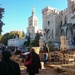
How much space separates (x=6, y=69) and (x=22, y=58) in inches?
610

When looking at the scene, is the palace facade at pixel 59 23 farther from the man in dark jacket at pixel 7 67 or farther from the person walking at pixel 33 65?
the man in dark jacket at pixel 7 67

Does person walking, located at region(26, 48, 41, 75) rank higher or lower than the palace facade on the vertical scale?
lower

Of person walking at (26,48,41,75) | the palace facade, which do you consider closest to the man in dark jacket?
person walking at (26,48,41,75)

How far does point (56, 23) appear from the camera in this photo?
212 ft

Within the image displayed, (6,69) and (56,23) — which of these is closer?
(6,69)

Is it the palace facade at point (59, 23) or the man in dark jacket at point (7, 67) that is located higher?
the palace facade at point (59, 23)

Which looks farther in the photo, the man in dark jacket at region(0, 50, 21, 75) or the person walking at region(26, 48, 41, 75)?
the person walking at region(26, 48, 41, 75)

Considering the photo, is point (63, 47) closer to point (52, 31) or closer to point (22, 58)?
point (22, 58)

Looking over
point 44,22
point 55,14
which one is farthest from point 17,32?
point 55,14

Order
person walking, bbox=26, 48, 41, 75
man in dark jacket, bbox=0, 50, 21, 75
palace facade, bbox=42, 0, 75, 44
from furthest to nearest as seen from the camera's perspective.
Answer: palace facade, bbox=42, 0, 75, 44, person walking, bbox=26, 48, 41, 75, man in dark jacket, bbox=0, 50, 21, 75

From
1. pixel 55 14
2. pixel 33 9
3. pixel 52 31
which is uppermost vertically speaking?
pixel 33 9

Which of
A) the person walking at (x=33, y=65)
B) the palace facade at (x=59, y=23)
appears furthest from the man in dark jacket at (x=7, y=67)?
the palace facade at (x=59, y=23)

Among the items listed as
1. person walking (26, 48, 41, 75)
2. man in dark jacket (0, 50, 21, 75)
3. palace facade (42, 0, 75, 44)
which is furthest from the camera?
palace facade (42, 0, 75, 44)

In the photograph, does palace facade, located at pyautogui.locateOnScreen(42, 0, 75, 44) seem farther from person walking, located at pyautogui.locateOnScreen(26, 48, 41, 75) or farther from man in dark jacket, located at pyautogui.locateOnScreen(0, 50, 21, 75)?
man in dark jacket, located at pyautogui.locateOnScreen(0, 50, 21, 75)
